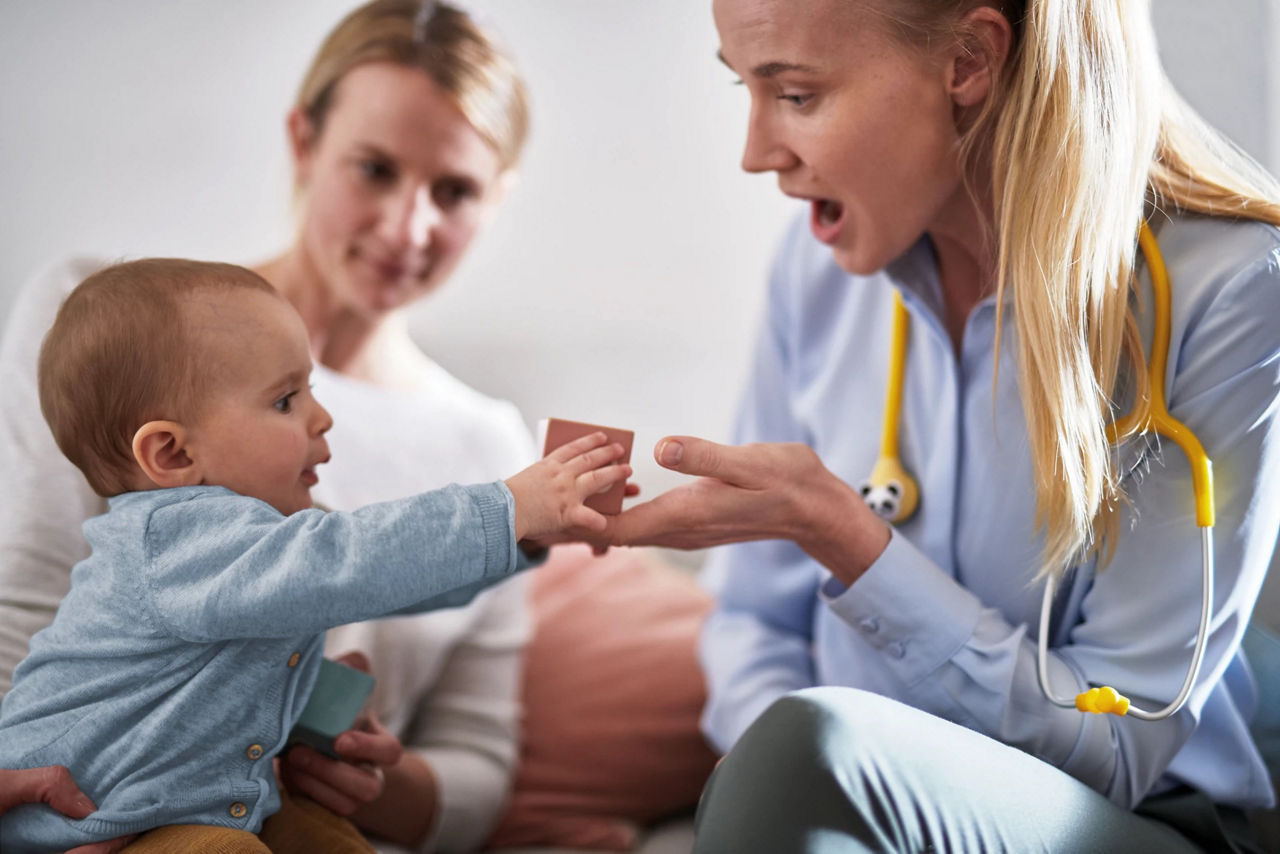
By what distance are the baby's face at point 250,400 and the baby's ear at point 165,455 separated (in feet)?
0.04

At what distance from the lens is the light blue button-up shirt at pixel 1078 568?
109cm

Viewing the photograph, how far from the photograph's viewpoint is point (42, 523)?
1224 mm

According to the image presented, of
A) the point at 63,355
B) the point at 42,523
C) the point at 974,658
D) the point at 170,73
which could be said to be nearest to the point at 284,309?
the point at 63,355

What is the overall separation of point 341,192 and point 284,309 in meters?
0.57

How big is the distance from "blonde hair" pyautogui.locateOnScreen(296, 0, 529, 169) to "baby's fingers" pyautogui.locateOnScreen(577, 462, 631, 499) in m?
0.79

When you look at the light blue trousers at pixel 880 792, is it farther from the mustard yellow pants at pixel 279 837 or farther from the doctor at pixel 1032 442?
the mustard yellow pants at pixel 279 837

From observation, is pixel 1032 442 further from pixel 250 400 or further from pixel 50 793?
pixel 50 793

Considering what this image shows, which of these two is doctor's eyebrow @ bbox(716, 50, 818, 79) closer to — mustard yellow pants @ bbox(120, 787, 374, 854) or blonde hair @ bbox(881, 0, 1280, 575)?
blonde hair @ bbox(881, 0, 1280, 575)

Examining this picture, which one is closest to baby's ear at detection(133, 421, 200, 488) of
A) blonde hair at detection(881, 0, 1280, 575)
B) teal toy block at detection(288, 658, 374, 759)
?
teal toy block at detection(288, 658, 374, 759)

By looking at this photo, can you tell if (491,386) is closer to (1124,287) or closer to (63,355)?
(63,355)

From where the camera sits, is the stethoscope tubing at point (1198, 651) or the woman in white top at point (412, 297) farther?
the woman in white top at point (412, 297)

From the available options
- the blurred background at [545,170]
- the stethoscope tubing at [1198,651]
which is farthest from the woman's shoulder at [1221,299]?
the blurred background at [545,170]

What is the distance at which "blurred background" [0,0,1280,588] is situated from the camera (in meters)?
1.73

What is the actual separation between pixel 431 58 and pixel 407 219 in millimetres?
238
